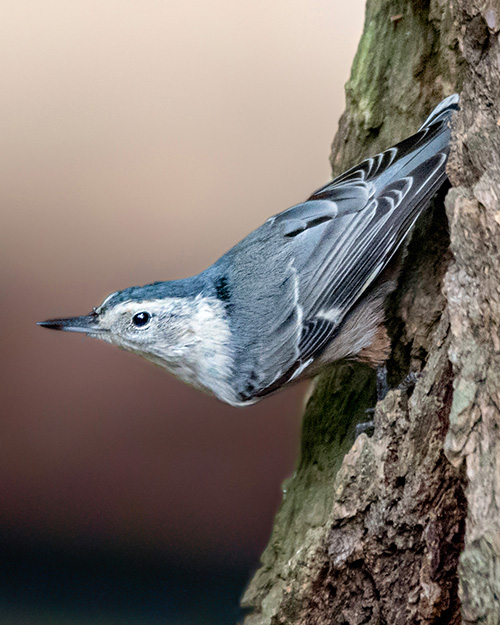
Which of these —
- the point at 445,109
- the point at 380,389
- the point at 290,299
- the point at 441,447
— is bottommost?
the point at 441,447

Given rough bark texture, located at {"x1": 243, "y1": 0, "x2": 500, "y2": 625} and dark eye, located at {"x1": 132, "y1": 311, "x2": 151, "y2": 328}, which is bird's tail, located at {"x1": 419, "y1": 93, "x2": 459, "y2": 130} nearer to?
rough bark texture, located at {"x1": 243, "y1": 0, "x2": 500, "y2": 625}

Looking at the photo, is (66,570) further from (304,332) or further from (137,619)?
(304,332)

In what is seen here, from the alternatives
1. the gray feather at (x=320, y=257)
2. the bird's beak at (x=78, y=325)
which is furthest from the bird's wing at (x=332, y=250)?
the bird's beak at (x=78, y=325)

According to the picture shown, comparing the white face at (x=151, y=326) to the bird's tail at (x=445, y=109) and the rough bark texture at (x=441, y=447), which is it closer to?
the rough bark texture at (x=441, y=447)

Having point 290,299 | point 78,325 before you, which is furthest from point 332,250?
point 78,325

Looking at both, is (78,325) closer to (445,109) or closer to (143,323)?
(143,323)

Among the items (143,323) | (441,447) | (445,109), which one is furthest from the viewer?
(143,323)

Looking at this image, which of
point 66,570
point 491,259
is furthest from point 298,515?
point 491,259
